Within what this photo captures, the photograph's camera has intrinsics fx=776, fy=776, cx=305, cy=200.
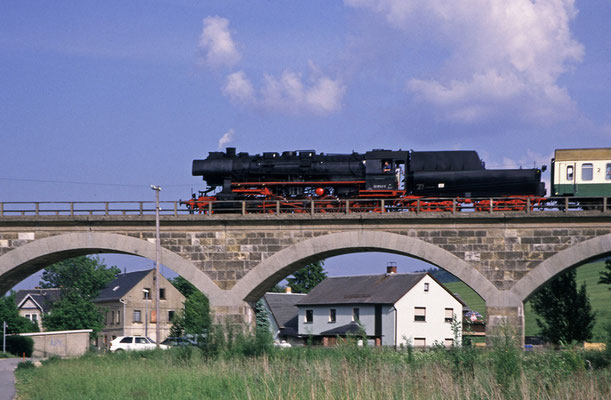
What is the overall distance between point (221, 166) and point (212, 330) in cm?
1295

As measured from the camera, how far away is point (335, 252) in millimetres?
35094

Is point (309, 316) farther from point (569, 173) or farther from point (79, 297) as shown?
point (569, 173)

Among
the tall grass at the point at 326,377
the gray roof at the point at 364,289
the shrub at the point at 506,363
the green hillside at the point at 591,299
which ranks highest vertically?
the shrub at the point at 506,363

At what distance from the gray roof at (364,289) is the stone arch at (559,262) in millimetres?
23610

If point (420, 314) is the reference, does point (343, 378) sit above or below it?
above

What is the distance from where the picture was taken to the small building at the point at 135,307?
2825 inches

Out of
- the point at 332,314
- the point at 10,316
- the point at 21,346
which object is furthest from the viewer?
the point at 10,316

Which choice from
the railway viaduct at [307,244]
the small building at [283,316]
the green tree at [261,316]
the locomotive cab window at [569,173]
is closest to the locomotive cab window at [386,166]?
the railway viaduct at [307,244]

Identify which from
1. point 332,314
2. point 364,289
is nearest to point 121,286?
point 332,314

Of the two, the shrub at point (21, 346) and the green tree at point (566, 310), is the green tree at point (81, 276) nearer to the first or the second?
the shrub at point (21, 346)

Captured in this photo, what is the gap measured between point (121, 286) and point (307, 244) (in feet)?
146

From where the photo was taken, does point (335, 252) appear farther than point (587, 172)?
Yes

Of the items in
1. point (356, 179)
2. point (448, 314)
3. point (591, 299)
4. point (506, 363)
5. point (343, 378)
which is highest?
point (356, 179)

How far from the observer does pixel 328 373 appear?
17.5 meters
